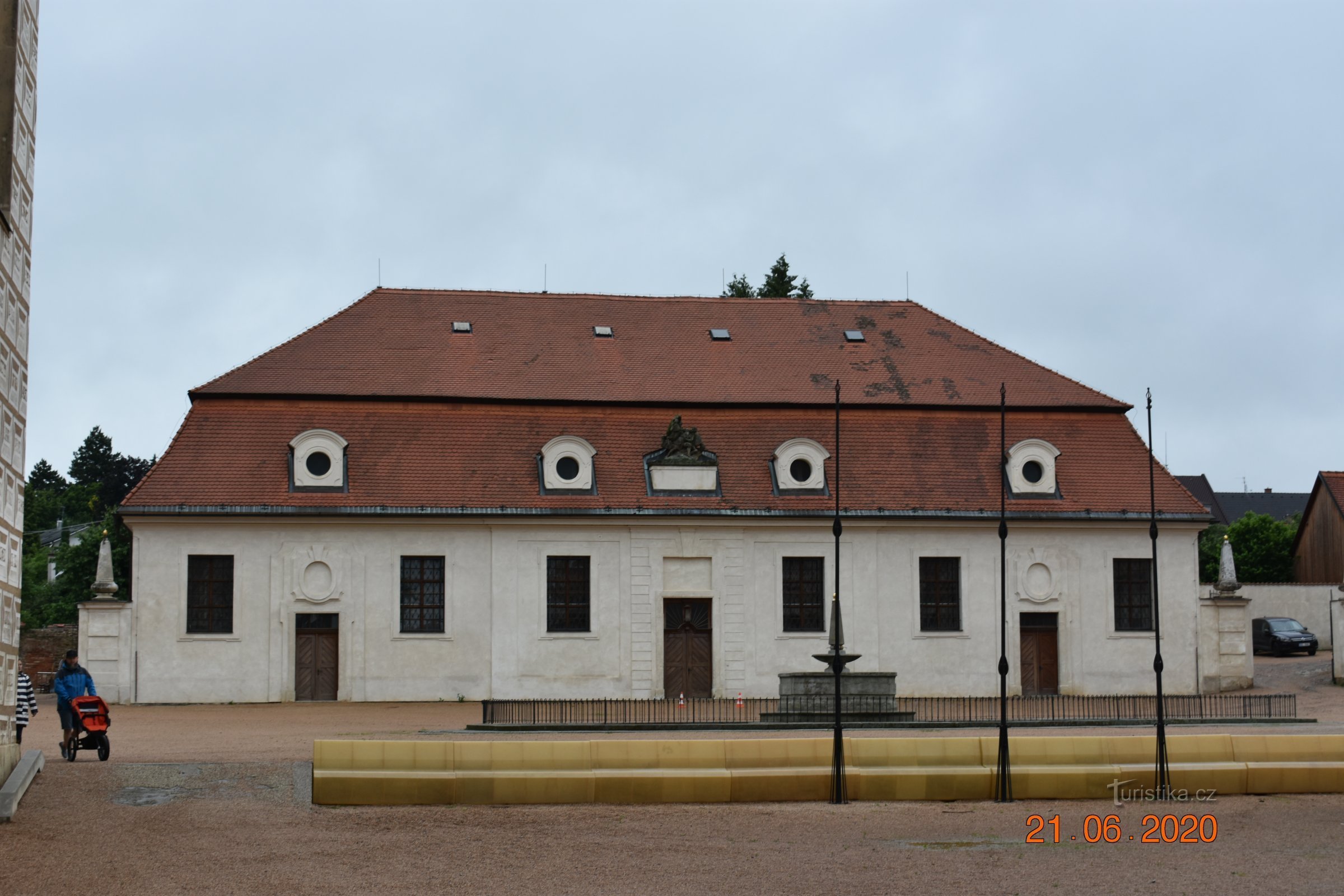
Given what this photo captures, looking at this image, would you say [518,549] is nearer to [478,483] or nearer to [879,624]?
[478,483]

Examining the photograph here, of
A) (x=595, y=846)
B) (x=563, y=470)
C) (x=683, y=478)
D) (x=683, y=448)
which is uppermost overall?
(x=683, y=448)

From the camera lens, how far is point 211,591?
116 ft

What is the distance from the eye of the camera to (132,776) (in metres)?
18.2

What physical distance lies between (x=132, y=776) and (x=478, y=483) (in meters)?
18.3

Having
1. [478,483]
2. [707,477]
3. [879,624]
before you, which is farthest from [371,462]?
[879,624]

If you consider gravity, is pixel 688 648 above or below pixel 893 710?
above

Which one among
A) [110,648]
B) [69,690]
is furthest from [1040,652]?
[69,690]

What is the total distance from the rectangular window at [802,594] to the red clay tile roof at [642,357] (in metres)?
4.17

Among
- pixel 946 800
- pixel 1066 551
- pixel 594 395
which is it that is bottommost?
pixel 946 800

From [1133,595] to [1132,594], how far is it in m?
0.07

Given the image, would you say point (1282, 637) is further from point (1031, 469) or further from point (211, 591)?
point (211, 591)

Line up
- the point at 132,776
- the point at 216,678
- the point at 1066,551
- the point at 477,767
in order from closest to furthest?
the point at 477,767 < the point at 132,776 < the point at 216,678 < the point at 1066,551

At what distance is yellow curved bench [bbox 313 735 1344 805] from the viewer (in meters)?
16.9

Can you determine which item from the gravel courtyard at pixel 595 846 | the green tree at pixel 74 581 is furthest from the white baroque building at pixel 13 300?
the green tree at pixel 74 581
